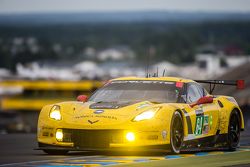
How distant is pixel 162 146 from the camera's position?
50.1ft

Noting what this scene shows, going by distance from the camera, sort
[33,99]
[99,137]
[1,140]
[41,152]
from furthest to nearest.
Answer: [33,99] < [1,140] < [41,152] < [99,137]

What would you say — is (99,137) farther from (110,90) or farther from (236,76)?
(236,76)

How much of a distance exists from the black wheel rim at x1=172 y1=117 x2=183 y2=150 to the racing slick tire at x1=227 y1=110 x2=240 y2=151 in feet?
5.34

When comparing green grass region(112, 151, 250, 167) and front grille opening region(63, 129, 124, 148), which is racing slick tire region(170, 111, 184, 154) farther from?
front grille opening region(63, 129, 124, 148)

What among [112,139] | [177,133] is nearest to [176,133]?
[177,133]

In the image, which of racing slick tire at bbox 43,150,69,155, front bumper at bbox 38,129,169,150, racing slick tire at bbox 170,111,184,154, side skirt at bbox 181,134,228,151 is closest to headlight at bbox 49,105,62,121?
front bumper at bbox 38,129,169,150

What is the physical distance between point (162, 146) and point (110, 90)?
174 cm

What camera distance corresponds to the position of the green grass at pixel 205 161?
45.9ft

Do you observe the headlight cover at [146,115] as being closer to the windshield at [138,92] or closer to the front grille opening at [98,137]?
the front grille opening at [98,137]

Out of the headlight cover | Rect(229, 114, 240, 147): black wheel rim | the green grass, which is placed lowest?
the green grass

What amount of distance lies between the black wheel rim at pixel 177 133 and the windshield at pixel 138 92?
57 cm

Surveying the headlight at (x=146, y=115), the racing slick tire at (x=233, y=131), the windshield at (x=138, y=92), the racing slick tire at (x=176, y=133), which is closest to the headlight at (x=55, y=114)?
the windshield at (x=138, y=92)

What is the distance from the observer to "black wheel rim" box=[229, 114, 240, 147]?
1744cm

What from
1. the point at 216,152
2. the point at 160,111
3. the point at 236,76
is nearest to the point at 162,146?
the point at 160,111
